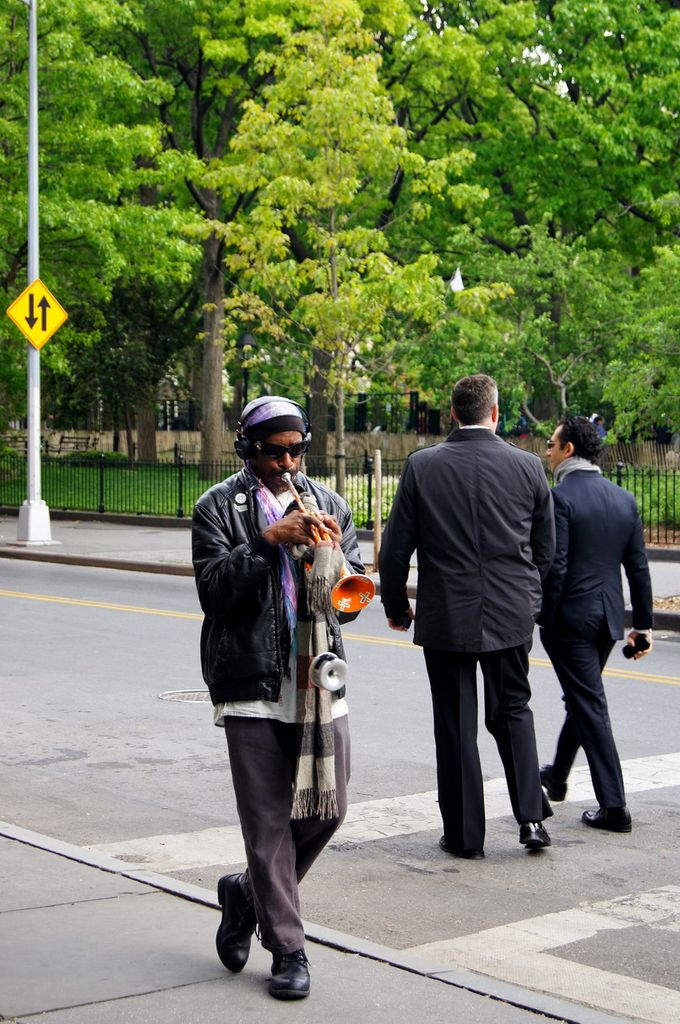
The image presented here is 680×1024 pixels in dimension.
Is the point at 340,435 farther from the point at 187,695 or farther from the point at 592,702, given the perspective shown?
the point at 592,702

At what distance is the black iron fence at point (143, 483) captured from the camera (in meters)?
27.0

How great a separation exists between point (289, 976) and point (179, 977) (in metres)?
0.38

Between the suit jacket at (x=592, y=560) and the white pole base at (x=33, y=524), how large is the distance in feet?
57.5

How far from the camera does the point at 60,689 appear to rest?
35.0 feet

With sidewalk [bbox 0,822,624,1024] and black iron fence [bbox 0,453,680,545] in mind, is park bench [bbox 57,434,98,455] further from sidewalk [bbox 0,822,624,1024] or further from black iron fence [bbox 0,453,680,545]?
sidewalk [bbox 0,822,624,1024]

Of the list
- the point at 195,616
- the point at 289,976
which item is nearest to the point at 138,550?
the point at 195,616

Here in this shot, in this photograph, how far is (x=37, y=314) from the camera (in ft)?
77.6

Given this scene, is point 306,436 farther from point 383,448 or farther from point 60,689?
point 383,448

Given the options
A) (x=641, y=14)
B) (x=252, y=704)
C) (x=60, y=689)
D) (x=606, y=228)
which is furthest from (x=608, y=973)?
(x=606, y=228)

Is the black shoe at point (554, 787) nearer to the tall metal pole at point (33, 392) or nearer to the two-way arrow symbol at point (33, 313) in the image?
the tall metal pole at point (33, 392)

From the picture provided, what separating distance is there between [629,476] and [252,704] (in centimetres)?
2015

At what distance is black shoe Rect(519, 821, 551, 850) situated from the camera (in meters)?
6.39

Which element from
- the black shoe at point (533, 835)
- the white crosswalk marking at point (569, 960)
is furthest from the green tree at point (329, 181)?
the white crosswalk marking at point (569, 960)

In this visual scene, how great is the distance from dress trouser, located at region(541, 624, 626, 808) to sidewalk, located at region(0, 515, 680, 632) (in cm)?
795
